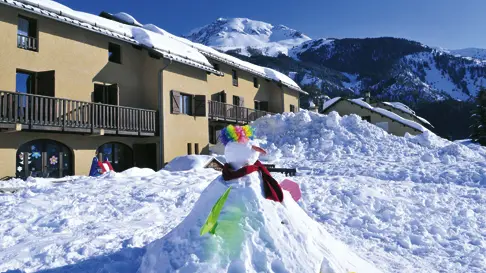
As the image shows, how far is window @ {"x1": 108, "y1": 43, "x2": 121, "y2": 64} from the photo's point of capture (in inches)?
688

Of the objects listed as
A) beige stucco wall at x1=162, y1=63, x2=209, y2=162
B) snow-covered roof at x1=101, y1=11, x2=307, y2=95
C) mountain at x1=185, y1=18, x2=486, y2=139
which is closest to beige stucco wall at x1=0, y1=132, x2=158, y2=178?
beige stucco wall at x1=162, y1=63, x2=209, y2=162

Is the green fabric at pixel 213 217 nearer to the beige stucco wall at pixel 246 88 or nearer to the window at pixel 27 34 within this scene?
the window at pixel 27 34

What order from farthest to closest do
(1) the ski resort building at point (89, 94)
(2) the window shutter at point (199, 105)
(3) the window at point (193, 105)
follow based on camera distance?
(2) the window shutter at point (199, 105) → (3) the window at point (193, 105) → (1) the ski resort building at point (89, 94)

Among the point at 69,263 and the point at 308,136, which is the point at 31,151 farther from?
the point at 308,136

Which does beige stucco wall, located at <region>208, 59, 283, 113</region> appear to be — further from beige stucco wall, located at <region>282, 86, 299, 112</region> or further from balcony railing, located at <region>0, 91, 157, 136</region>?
balcony railing, located at <region>0, 91, 157, 136</region>

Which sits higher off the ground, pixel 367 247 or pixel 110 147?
pixel 110 147

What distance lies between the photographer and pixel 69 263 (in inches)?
188

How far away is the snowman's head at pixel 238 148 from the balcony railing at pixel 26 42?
12.6 meters

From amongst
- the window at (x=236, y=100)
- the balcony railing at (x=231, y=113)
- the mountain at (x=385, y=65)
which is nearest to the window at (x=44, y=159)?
the balcony railing at (x=231, y=113)

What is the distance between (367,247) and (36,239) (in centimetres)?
561

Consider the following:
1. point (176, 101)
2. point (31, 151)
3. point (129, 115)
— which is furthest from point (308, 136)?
point (31, 151)

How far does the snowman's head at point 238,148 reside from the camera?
13.5ft

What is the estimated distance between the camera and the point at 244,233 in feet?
11.9

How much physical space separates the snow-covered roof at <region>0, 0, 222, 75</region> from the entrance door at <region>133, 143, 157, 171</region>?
4.54 meters
